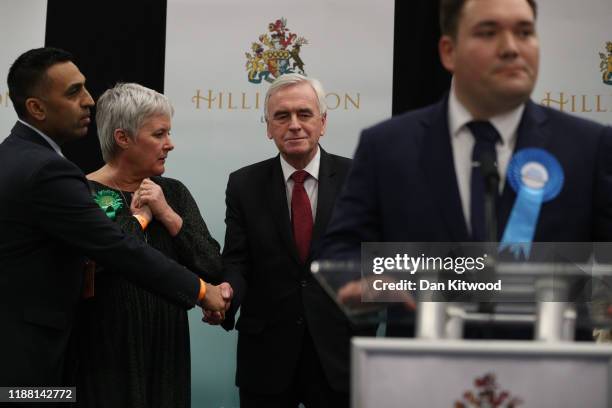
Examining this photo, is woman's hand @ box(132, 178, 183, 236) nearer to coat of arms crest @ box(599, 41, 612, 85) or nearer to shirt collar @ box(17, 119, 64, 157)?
shirt collar @ box(17, 119, 64, 157)

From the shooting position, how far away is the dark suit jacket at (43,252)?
287 cm

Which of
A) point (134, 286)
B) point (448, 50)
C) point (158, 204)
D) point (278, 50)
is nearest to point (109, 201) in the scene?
point (158, 204)

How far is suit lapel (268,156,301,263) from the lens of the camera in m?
3.28

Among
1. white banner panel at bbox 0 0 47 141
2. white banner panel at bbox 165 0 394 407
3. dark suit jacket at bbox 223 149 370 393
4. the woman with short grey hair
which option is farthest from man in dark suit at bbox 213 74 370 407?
white banner panel at bbox 0 0 47 141

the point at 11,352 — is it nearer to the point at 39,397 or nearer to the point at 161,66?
the point at 39,397

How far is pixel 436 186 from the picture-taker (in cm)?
195

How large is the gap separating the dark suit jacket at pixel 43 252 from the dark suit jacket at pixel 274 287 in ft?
1.53

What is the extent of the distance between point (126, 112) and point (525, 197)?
6.76 ft

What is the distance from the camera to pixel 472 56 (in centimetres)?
196

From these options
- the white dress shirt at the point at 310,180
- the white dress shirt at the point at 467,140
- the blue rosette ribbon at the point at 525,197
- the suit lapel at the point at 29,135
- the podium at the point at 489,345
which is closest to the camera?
the podium at the point at 489,345

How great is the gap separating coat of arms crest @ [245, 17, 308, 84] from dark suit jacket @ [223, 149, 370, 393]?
0.91 meters

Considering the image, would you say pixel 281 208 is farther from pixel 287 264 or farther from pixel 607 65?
pixel 607 65

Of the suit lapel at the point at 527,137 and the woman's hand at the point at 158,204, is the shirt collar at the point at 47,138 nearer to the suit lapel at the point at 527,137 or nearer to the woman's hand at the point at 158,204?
the woman's hand at the point at 158,204

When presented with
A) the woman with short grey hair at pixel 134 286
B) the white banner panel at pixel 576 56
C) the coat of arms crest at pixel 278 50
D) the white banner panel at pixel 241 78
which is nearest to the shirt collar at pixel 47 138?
the woman with short grey hair at pixel 134 286
